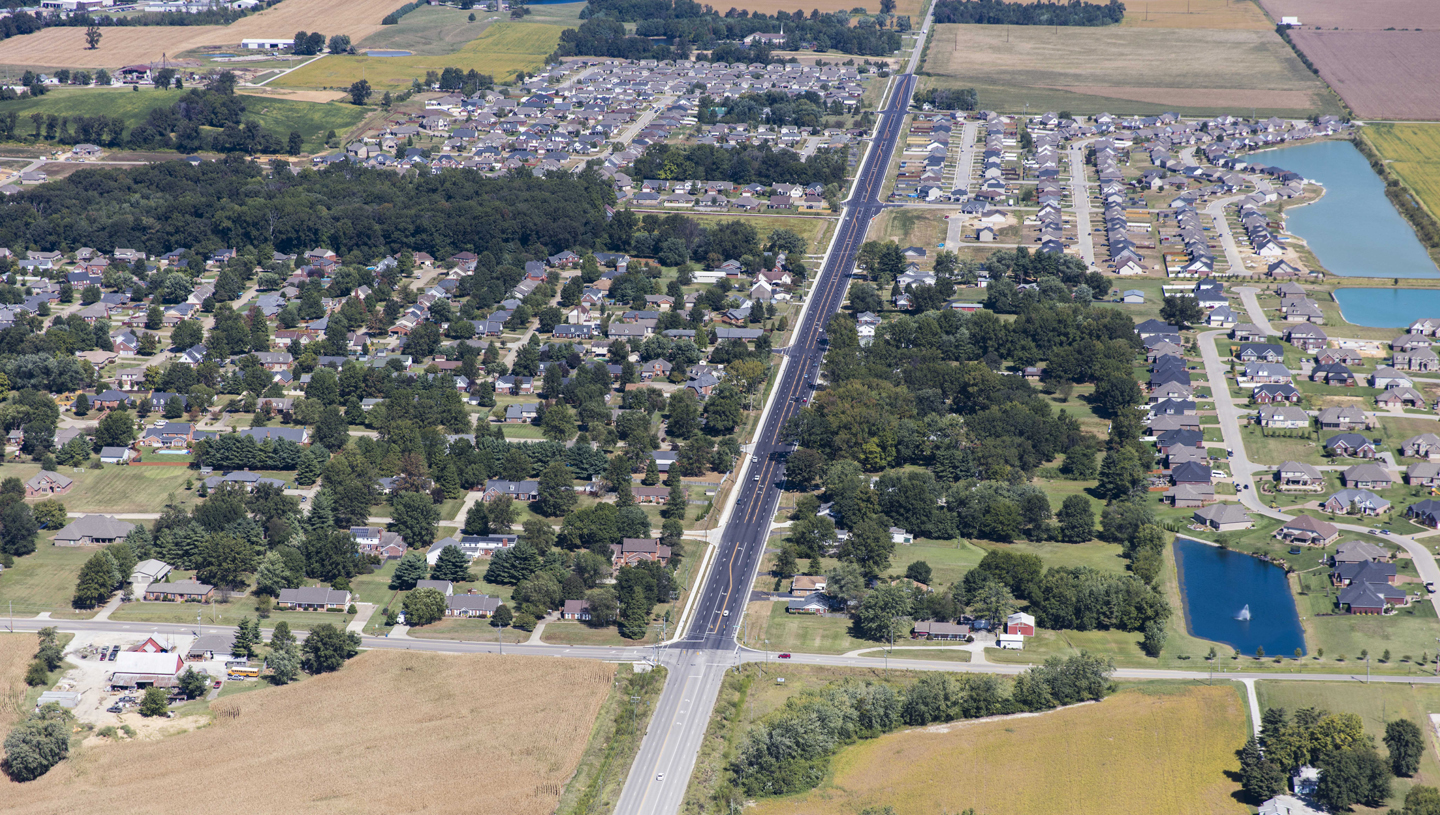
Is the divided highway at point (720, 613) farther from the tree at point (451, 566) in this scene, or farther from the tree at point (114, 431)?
the tree at point (114, 431)

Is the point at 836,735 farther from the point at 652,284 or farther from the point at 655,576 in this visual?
the point at 652,284

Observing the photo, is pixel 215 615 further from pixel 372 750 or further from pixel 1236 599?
pixel 1236 599

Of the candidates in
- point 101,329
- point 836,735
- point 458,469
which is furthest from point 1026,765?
point 101,329

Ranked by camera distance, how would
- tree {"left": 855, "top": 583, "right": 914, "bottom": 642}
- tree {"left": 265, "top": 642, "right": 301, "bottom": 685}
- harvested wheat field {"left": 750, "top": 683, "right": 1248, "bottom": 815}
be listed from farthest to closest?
tree {"left": 855, "top": 583, "right": 914, "bottom": 642}, tree {"left": 265, "top": 642, "right": 301, "bottom": 685}, harvested wheat field {"left": 750, "top": 683, "right": 1248, "bottom": 815}

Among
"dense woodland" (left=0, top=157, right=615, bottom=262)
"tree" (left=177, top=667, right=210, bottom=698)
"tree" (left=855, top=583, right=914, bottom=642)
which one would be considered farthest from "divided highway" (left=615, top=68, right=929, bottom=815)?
"dense woodland" (left=0, top=157, right=615, bottom=262)

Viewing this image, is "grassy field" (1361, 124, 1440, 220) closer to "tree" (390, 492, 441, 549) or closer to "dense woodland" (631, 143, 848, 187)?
"dense woodland" (631, 143, 848, 187)

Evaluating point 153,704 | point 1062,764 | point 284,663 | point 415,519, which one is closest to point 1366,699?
point 1062,764
